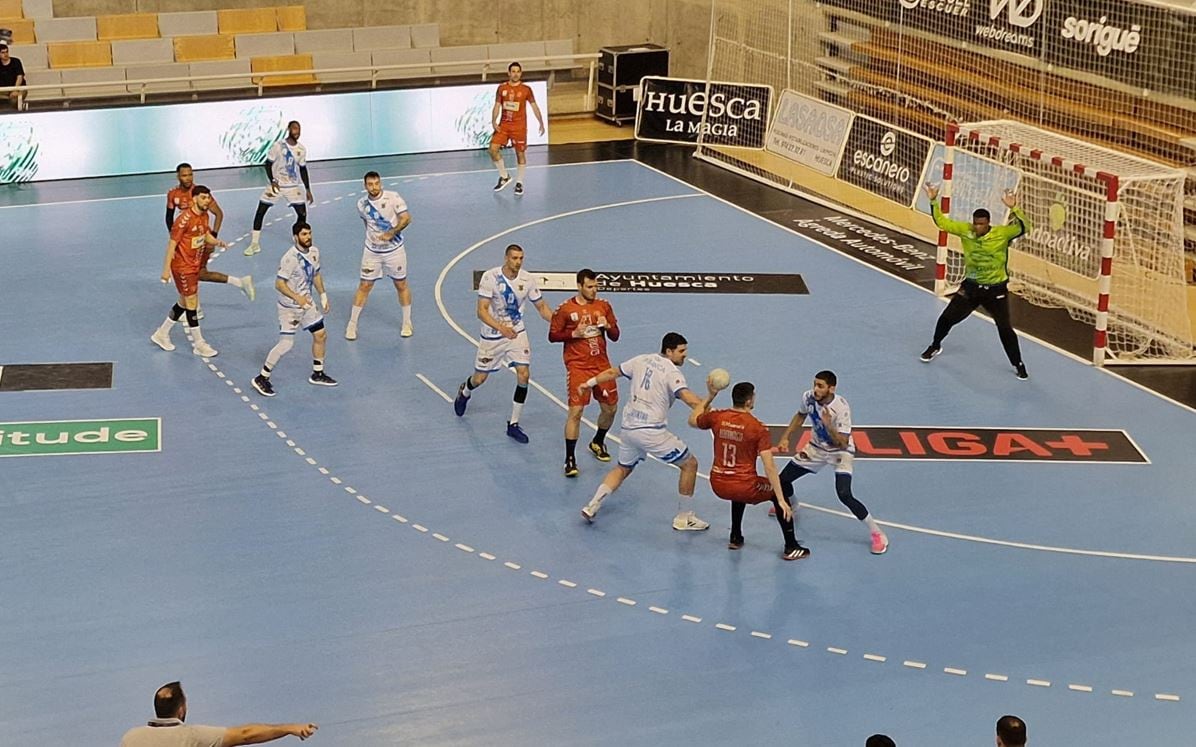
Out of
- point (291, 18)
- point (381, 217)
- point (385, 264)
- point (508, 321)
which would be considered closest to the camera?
point (508, 321)

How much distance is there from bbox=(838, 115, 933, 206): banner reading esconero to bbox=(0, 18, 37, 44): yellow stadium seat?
17571mm

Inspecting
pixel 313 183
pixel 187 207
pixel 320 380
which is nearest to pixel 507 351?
pixel 320 380

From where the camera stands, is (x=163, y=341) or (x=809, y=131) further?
(x=809, y=131)

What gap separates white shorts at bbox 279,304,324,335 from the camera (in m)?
18.9

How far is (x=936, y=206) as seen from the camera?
798 inches

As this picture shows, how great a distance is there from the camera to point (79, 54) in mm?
33688

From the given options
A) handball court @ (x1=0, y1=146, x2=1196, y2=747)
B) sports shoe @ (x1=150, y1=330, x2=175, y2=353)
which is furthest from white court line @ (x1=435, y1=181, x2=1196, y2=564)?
sports shoe @ (x1=150, y1=330, x2=175, y2=353)

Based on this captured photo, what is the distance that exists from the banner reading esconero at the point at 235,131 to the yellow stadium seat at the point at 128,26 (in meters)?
5.35

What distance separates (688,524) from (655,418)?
1.23 metres

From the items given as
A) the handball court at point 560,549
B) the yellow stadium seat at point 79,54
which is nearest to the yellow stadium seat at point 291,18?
the yellow stadium seat at point 79,54

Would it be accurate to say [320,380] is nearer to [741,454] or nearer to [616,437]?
[616,437]

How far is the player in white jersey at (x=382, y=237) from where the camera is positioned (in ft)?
66.7

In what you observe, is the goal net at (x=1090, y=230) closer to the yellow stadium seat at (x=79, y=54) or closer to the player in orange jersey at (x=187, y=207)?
the player in orange jersey at (x=187, y=207)

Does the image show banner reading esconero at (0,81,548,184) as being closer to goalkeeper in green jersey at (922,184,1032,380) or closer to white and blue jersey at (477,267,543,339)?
goalkeeper in green jersey at (922,184,1032,380)
